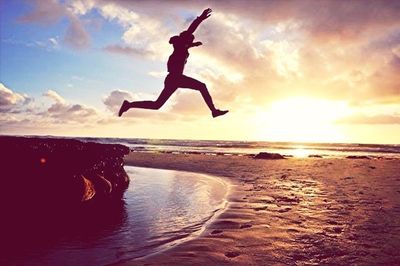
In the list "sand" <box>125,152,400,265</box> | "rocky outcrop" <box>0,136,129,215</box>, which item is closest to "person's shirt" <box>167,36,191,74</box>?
"sand" <box>125,152,400,265</box>

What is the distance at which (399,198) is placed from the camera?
10.9 metres

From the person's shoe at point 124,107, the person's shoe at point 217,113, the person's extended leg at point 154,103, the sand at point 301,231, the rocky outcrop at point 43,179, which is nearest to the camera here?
the sand at point 301,231

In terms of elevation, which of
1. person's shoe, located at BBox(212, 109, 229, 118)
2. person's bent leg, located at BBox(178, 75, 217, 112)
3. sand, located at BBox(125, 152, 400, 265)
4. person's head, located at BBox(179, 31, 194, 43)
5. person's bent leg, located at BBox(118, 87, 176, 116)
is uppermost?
person's head, located at BBox(179, 31, 194, 43)

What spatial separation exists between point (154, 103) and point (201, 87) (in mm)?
1058

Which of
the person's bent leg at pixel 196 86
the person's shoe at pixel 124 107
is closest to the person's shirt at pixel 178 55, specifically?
the person's bent leg at pixel 196 86

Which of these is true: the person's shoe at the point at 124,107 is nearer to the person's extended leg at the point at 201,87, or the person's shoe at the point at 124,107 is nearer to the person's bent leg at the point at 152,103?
the person's bent leg at the point at 152,103

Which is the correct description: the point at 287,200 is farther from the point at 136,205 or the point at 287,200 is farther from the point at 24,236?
the point at 24,236

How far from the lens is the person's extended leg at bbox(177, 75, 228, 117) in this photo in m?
7.55

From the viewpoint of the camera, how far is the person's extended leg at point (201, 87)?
7.55 m

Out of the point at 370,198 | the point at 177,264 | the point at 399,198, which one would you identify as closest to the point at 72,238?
the point at 177,264

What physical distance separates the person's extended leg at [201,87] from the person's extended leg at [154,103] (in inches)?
9.2

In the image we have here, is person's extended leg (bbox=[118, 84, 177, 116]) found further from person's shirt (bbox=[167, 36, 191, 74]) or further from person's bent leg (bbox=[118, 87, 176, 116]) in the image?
person's shirt (bbox=[167, 36, 191, 74])

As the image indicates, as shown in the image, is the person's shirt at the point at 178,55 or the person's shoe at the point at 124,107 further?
the person's shoe at the point at 124,107

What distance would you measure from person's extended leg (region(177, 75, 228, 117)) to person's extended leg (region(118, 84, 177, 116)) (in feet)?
0.76
